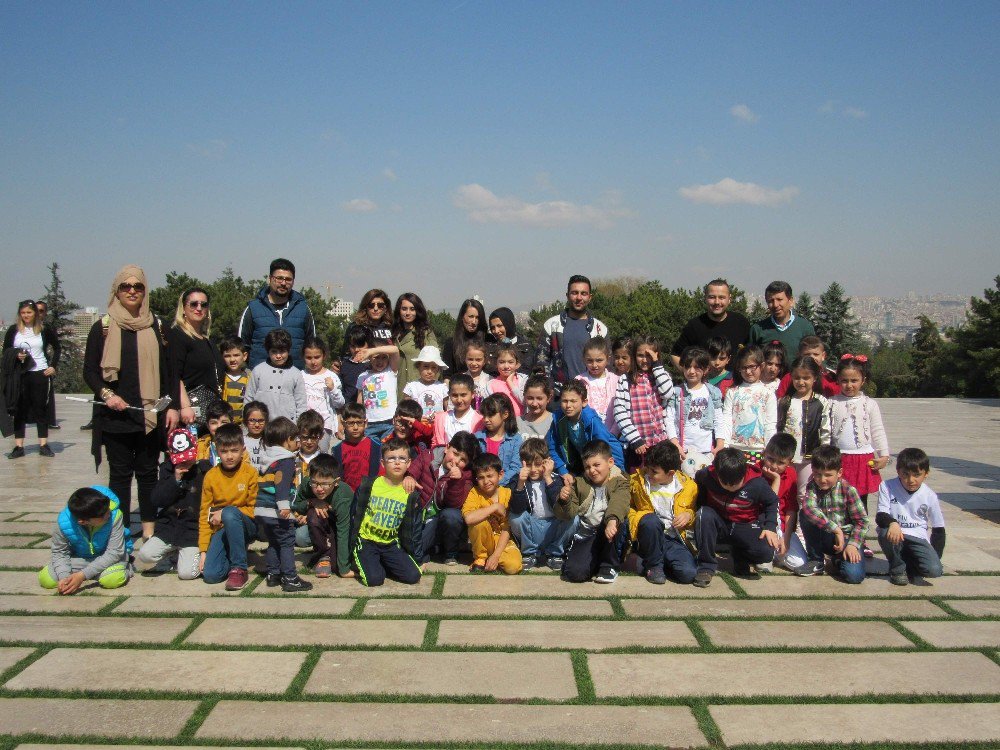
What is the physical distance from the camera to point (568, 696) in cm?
330

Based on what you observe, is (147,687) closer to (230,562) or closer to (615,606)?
(230,562)

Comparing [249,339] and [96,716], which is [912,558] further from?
[249,339]

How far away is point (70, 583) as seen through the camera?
14.7 feet

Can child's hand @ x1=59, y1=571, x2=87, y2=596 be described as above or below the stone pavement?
above

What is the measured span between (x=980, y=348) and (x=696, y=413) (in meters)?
31.5

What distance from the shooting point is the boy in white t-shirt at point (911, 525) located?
4.82 metres

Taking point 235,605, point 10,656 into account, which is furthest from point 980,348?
point 10,656

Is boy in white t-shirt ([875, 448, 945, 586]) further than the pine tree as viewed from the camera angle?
No

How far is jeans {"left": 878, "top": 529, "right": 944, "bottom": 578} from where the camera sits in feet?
15.8

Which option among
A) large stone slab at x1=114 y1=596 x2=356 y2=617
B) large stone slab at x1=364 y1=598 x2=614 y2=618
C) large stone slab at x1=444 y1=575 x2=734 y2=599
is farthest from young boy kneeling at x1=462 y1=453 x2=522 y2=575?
large stone slab at x1=114 y1=596 x2=356 y2=617

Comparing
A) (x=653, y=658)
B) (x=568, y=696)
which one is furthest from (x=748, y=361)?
(x=568, y=696)

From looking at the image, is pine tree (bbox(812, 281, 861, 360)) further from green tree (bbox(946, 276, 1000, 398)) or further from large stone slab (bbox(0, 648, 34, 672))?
large stone slab (bbox(0, 648, 34, 672))

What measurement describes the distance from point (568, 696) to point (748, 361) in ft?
10.1

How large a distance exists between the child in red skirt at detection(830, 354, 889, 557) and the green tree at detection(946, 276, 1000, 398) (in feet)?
91.9
